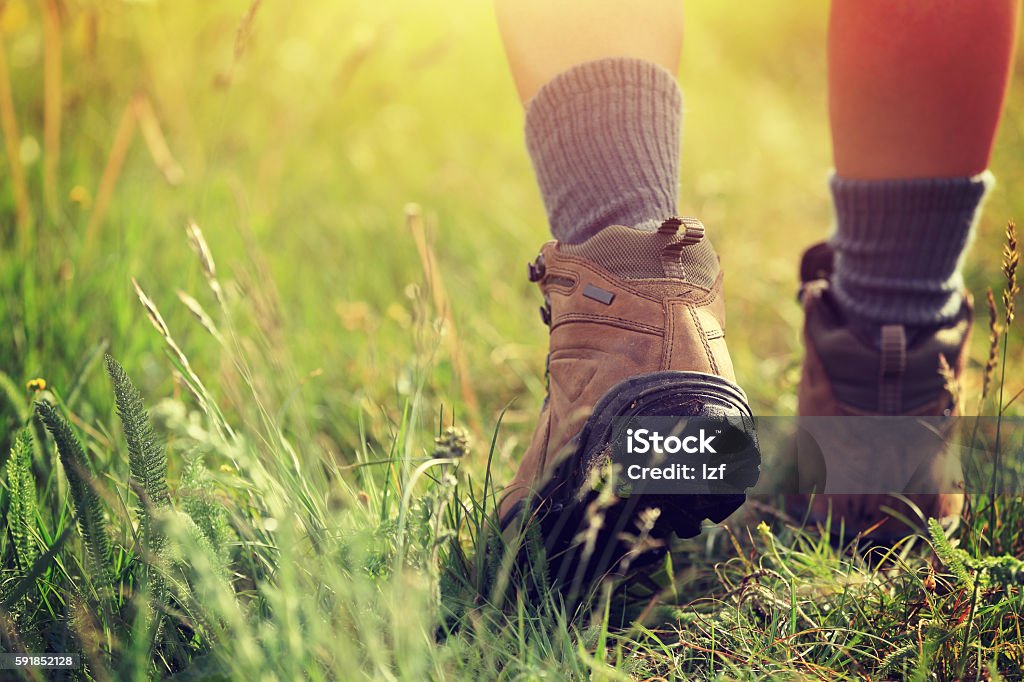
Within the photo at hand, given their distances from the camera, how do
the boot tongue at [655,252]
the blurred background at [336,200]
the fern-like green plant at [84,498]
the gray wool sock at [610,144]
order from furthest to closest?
the blurred background at [336,200] → the gray wool sock at [610,144] → the boot tongue at [655,252] → the fern-like green plant at [84,498]

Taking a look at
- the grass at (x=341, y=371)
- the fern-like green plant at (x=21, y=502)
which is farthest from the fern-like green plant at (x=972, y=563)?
the fern-like green plant at (x=21, y=502)

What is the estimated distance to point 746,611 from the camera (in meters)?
1.04

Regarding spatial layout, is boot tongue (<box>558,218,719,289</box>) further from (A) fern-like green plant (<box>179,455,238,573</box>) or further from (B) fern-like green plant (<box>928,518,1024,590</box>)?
(A) fern-like green plant (<box>179,455,238,573</box>)

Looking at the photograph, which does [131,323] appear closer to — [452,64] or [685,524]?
[685,524]

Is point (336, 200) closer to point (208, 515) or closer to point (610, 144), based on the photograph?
point (610, 144)

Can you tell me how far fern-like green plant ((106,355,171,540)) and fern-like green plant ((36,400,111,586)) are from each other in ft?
0.15

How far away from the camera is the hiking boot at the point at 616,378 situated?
0.95m

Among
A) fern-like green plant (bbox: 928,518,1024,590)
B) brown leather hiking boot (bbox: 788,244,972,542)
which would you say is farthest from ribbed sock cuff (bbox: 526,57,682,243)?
fern-like green plant (bbox: 928,518,1024,590)

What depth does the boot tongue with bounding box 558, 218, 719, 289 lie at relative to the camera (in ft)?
3.44

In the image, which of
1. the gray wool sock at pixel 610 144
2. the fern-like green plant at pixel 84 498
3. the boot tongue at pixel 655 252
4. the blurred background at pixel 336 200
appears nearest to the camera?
the fern-like green plant at pixel 84 498

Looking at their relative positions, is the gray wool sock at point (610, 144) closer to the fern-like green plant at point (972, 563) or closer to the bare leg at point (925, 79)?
the bare leg at point (925, 79)

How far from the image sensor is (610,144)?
1180 millimetres

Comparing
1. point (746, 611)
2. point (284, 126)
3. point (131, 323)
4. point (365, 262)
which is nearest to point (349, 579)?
point (746, 611)

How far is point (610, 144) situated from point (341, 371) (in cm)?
86
